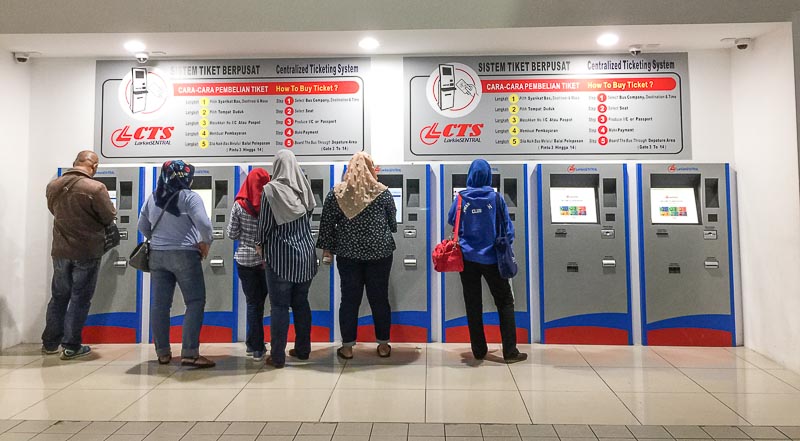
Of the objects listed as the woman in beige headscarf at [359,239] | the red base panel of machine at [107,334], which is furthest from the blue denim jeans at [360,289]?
the red base panel of machine at [107,334]

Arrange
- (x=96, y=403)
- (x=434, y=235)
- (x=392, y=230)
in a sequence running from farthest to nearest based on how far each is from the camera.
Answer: (x=434, y=235) → (x=392, y=230) → (x=96, y=403)

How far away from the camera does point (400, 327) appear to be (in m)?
4.34

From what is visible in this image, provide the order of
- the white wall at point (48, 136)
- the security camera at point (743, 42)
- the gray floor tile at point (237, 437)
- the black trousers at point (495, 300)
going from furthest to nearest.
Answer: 1. the white wall at point (48, 136)
2. the security camera at point (743, 42)
3. the black trousers at point (495, 300)
4. the gray floor tile at point (237, 437)

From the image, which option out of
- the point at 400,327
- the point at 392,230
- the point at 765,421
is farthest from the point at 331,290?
the point at 765,421

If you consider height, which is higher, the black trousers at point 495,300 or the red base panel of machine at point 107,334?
the black trousers at point 495,300

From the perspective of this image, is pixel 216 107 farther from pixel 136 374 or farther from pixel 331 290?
pixel 136 374

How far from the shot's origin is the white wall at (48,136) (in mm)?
4500

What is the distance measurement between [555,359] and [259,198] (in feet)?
7.66

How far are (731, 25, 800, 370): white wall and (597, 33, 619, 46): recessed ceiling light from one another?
101 centimetres

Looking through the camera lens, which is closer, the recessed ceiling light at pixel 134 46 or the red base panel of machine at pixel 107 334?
the recessed ceiling light at pixel 134 46

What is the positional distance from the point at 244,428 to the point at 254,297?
4.08 ft

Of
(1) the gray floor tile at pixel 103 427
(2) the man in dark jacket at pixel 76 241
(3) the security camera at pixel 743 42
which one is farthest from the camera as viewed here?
(3) the security camera at pixel 743 42

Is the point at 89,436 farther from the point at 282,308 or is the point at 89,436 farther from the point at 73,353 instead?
the point at 73,353

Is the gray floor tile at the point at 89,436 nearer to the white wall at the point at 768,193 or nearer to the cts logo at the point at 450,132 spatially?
the cts logo at the point at 450,132
